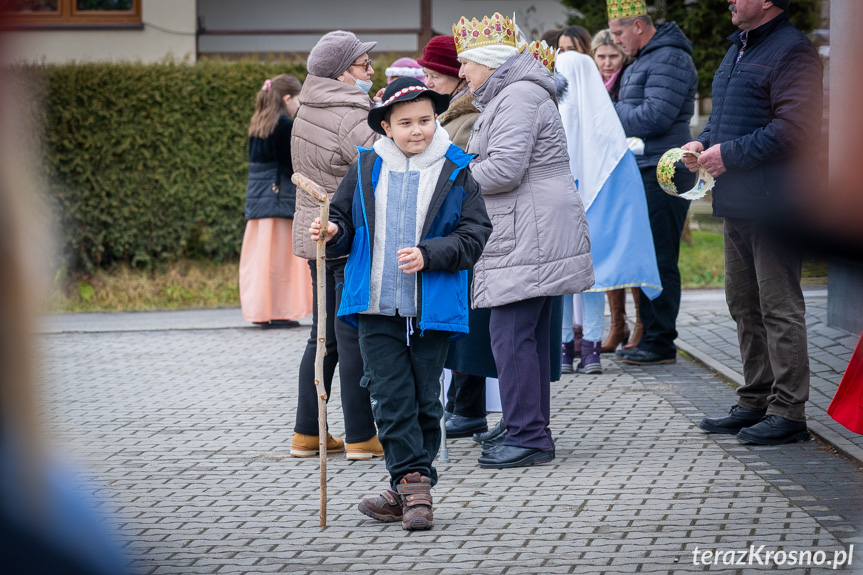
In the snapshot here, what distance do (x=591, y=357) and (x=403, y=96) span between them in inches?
148

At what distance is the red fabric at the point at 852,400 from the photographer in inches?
155

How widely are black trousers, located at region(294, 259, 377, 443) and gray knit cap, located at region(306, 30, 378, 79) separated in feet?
3.29

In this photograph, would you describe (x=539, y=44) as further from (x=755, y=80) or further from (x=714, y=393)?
(x=714, y=393)

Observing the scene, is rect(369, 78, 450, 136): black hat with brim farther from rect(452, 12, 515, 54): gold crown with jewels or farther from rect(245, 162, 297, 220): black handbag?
rect(245, 162, 297, 220): black handbag

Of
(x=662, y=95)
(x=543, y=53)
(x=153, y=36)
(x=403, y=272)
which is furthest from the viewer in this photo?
(x=153, y=36)

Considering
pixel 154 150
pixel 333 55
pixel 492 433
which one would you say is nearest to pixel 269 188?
pixel 154 150

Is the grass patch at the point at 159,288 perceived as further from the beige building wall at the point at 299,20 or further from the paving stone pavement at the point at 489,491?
the beige building wall at the point at 299,20

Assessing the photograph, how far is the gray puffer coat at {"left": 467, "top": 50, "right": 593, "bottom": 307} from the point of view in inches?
194

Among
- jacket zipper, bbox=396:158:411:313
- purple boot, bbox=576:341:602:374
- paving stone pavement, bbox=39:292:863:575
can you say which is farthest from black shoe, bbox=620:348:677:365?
jacket zipper, bbox=396:158:411:313

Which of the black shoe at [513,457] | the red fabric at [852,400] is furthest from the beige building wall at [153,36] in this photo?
the red fabric at [852,400]

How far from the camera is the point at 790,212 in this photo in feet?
2.27

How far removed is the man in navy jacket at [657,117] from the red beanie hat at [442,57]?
231cm

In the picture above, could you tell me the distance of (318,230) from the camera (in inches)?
159

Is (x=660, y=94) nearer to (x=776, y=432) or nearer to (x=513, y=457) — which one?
(x=776, y=432)
